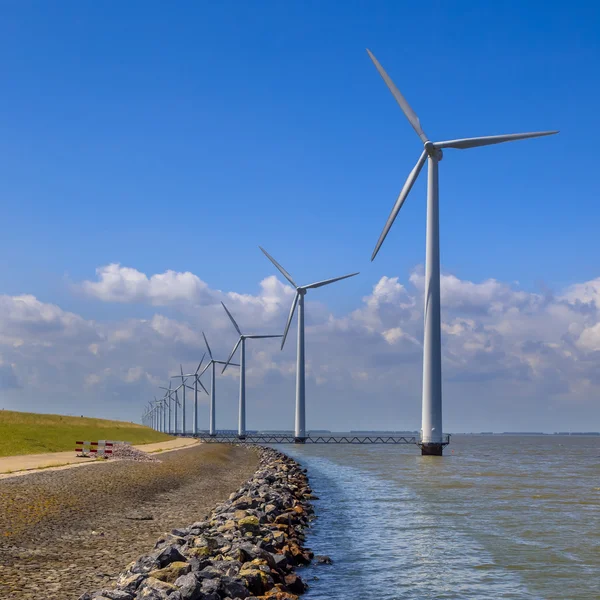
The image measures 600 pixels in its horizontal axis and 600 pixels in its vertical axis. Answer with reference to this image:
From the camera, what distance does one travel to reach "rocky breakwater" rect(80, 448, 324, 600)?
36.2 feet

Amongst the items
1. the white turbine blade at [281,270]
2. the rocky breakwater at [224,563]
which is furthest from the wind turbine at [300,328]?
the rocky breakwater at [224,563]

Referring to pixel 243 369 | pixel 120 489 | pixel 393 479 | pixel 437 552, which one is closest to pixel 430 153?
pixel 393 479

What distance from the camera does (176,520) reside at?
72.4 ft

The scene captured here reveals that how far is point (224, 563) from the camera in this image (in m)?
13.3

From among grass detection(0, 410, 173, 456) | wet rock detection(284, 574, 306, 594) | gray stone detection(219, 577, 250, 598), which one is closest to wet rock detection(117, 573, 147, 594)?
gray stone detection(219, 577, 250, 598)

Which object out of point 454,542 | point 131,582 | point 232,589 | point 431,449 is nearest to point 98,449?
point 454,542

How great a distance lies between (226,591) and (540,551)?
443 inches

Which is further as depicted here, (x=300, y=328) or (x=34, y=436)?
(x=300, y=328)

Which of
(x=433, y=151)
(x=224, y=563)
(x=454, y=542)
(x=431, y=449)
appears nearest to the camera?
(x=224, y=563)

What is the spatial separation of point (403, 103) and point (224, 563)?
204 ft

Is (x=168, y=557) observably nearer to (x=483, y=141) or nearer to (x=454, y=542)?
(x=454, y=542)

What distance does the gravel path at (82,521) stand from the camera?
510 inches

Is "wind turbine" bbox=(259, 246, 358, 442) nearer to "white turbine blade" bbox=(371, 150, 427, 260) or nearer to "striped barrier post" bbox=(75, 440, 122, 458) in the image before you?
"white turbine blade" bbox=(371, 150, 427, 260)

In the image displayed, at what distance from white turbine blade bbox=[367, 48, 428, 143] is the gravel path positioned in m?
45.0
